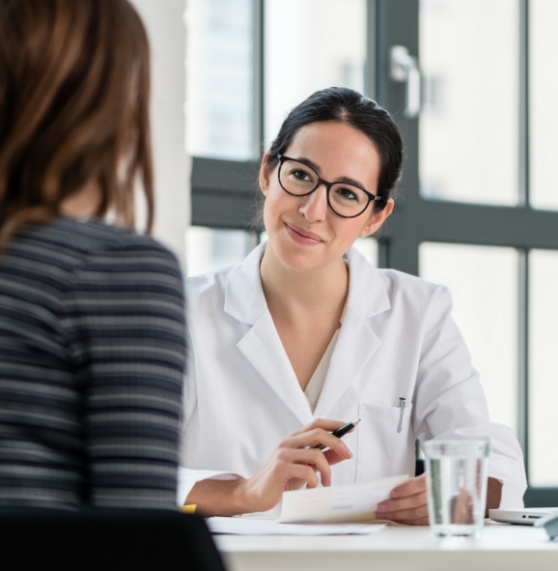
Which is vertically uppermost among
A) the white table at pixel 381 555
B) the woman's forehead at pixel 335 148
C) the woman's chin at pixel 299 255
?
the woman's forehead at pixel 335 148

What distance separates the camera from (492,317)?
3.04 m

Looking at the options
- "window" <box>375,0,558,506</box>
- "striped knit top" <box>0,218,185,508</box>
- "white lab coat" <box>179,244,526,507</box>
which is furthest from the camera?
"window" <box>375,0,558,506</box>

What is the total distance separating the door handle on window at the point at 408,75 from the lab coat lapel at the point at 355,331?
0.81 metres

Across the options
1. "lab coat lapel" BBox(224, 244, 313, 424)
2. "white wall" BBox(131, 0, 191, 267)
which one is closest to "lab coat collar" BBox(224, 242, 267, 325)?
"lab coat lapel" BBox(224, 244, 313, 424)

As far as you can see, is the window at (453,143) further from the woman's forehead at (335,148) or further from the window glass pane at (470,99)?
the woman's forehead at (335,148)

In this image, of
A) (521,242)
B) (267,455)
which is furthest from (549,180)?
(267,455)

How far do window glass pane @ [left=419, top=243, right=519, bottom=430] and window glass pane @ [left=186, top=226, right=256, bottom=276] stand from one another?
32.1 inches

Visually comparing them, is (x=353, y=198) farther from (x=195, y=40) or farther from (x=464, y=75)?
(x=464, y=75)

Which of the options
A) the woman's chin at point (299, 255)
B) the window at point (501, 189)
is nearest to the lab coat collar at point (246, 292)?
the woman's chin at point (299, 255)

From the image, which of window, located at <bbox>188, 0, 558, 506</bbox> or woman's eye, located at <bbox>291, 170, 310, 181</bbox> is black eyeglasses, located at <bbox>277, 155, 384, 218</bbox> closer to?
woman's eye, located at <bbox>291, 170, 310, 181</bbox>

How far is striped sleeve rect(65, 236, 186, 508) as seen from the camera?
2.20ft

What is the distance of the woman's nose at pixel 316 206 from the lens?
191 centimetres

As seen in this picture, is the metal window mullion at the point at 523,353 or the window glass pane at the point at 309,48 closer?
the window glass pane at the point at 309,48

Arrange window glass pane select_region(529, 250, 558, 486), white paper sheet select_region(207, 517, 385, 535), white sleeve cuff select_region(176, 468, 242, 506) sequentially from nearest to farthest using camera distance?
white paper sheet select_region(207, 517, 385, 535)
white sleeve cuff select_region(176, 468, 242, 506)
window glass pane select_region(529, 250, 558, 486)
